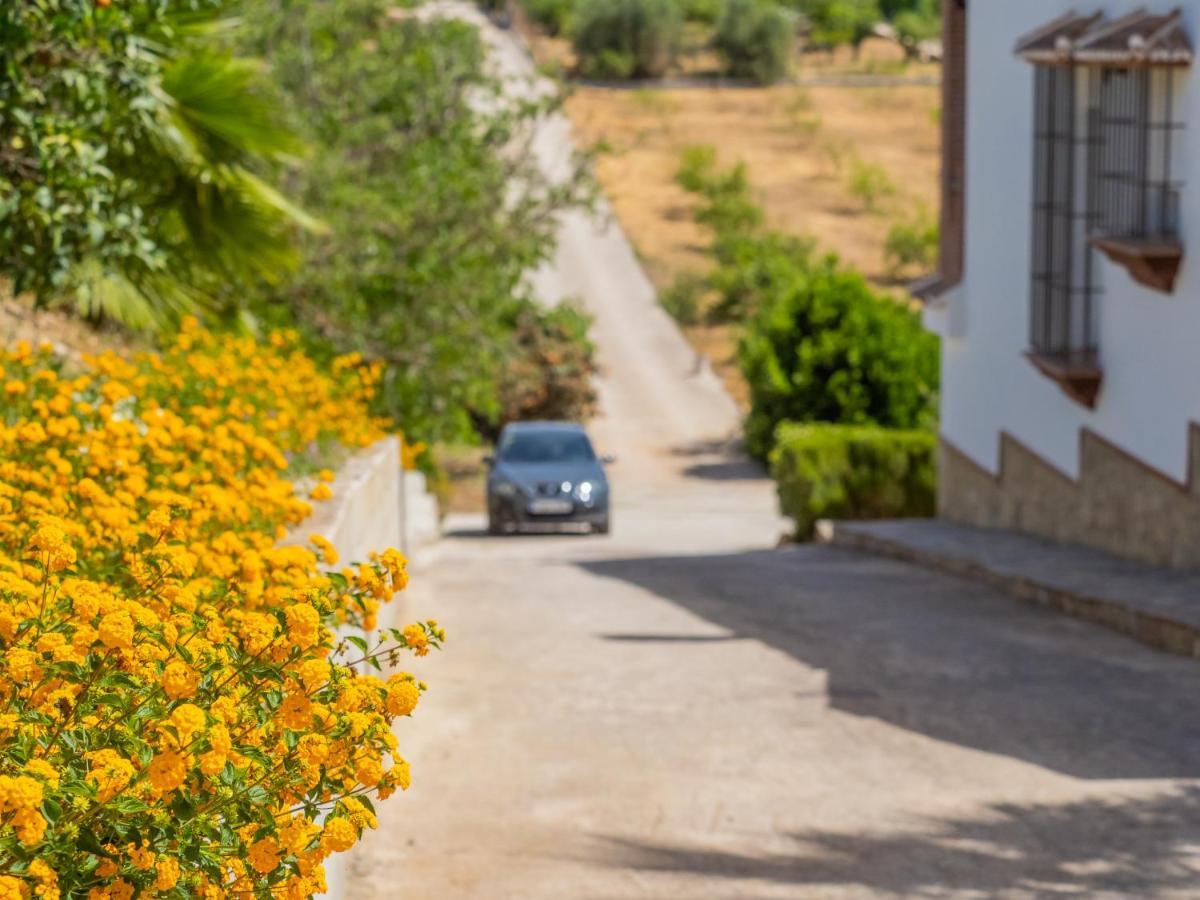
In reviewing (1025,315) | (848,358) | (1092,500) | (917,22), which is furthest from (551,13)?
(1092,500)

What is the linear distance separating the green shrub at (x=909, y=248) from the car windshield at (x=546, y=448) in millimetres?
26671

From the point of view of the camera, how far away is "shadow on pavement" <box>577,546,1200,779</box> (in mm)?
7305

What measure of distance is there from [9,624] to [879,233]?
5025 centimetres

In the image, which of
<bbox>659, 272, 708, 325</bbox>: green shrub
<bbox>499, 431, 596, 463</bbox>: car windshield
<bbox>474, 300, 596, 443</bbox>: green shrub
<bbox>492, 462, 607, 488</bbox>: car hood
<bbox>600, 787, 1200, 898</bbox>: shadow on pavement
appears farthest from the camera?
<bbox>659, 272, 708, 325</bbox>: green shrub

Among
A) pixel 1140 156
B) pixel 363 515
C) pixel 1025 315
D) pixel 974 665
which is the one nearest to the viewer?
pixel 974 665

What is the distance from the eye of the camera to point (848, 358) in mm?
30641

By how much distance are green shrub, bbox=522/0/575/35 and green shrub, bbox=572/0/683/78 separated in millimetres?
4478

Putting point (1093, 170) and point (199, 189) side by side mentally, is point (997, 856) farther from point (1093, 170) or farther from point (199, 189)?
point (1093, 170)

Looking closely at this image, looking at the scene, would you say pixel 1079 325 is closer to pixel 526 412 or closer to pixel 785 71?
pixel 526 412

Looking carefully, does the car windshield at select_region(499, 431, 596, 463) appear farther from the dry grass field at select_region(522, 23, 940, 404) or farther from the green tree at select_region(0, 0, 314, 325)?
the dry grass field at select_region(522, 23, 940, 404)

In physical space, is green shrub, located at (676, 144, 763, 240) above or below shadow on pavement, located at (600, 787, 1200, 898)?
above

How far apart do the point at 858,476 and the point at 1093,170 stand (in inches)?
345

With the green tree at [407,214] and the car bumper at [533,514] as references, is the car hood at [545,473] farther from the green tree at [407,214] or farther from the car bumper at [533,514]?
the green tree at [407,214]

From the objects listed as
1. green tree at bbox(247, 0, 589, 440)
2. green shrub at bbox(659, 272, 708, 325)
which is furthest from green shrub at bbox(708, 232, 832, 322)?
green tree at bbox(247, 0, 589, 440)
